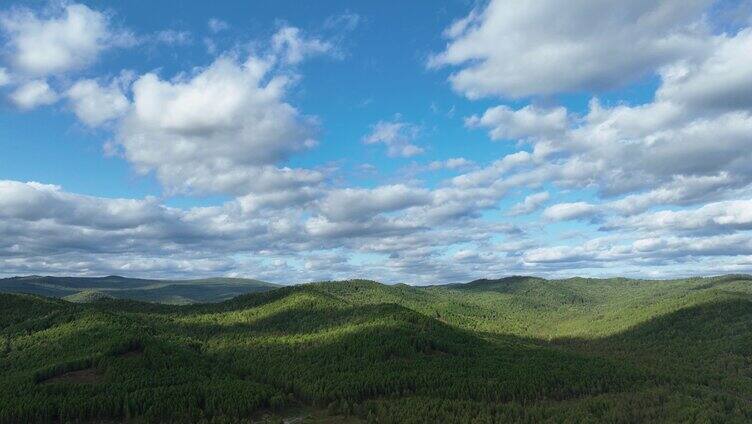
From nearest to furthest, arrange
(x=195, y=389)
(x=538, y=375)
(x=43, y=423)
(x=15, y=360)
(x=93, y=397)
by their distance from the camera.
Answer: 1. (x=43, y=423)
2. (x=93, y=397)
3. (x=195, y=389)
4. (x=538, y=375)
5. (x=15, y=360)

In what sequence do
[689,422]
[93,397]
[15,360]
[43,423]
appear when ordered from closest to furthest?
1. [689,422]
2. [43,423]
3. [93,397]
4. [15,360]

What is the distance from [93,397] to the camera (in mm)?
129250

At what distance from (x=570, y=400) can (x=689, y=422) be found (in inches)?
1678

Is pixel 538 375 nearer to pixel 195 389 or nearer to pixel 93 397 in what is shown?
pixel 195 389

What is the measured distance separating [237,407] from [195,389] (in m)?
18.0

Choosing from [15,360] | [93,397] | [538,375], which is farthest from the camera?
[15,360]

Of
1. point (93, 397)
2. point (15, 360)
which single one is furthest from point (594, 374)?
point (15, 360)

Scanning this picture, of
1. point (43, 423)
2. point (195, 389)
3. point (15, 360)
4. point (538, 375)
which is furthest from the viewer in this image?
point (15, 360)

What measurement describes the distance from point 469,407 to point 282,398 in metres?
52.7

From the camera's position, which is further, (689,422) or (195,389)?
(195,389)

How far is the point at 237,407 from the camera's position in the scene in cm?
13150

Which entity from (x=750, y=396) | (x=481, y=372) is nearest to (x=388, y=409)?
(x=481, y=372)

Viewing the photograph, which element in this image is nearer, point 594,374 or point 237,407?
point 237,407

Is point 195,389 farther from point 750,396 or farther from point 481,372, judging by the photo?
point 750,396
